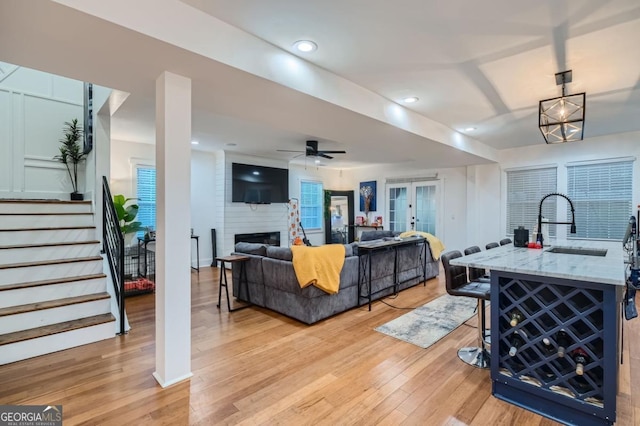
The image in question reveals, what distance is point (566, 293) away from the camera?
2.03 m

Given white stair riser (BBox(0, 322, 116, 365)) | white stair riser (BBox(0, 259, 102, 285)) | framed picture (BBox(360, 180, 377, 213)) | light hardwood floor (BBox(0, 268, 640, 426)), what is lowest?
light hardwood floor (BBox(0, 268, 640, 426))

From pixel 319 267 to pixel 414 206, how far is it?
548 centimetres

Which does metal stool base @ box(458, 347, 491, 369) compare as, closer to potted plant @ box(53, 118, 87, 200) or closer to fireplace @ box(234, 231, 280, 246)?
fireplace @ box(234, 231, 280, 246)

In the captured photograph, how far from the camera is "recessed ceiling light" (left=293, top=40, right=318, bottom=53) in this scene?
94.3 inches

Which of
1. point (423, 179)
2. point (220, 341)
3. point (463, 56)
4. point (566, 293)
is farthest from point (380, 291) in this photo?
point (423, 179)

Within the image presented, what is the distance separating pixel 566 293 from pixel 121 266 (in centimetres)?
374

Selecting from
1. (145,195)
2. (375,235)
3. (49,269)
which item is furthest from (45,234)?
Answer: (375,235)

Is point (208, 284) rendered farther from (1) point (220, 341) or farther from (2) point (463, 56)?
(2) point (463, 56)

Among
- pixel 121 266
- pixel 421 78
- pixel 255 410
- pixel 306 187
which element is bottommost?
pixel 255 410

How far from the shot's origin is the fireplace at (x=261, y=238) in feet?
23.1

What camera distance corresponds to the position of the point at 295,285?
3607mm

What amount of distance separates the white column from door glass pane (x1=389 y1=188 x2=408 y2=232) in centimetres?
696

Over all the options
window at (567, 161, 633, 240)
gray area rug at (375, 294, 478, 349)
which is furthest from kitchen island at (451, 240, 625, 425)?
window at (567, 161, 633, 240)

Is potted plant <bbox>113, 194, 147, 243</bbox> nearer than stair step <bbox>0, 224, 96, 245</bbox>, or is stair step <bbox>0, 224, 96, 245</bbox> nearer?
stair step <bbox>0, 224, 96, 245</bbox>
